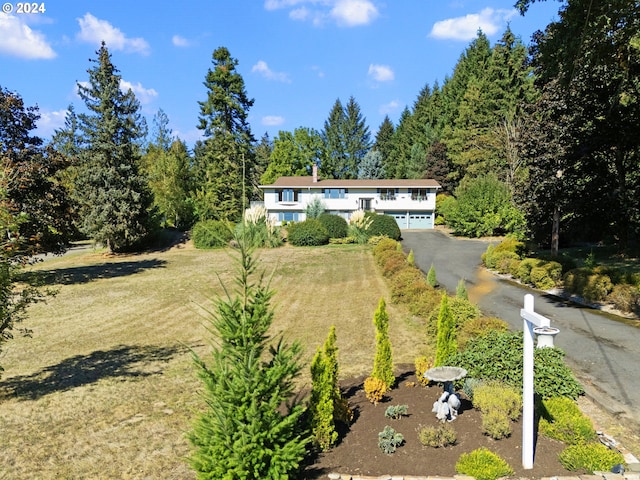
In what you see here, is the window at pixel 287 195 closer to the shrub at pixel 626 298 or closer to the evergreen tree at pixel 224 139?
the evergreen tree at pixel 224 139

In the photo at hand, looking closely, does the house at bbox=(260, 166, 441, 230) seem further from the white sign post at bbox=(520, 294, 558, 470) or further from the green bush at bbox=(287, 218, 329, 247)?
the white sign post at bbox=(520, 294, 558, 470)

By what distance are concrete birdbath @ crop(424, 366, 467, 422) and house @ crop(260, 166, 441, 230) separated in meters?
39.4

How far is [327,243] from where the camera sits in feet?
112

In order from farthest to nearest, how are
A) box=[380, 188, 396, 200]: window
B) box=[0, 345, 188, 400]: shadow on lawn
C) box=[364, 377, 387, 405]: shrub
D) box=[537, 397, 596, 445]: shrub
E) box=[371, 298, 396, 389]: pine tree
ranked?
box=[380, 188, 396, 200]: window, box=[0, 345, 188, 400]: shadow on lawn, box=[371, 298, 396, 389]: pine tree, box=[364, 377, 387, 405]: shrub, box=[537, 397, 596, 445]: shrub

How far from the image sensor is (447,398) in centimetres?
652

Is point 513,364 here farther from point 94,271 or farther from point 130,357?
point 94,271

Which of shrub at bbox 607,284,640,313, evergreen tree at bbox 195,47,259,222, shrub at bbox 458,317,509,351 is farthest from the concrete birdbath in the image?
evergreen tree at bbox 195,47,259,222

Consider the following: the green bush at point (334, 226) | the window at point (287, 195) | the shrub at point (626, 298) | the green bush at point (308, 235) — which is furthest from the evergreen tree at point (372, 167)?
the shrub at point (626, 298)

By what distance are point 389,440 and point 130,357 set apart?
25.6 ft

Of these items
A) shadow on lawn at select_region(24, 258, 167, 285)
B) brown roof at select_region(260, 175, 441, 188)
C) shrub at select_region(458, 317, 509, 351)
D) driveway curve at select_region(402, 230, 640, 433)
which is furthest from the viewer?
brown roof at select_region(260, 175, 441, 188)

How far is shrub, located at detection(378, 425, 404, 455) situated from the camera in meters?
5.68

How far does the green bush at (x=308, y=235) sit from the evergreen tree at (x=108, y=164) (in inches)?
454

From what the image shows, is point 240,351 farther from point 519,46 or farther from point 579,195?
point 519,46

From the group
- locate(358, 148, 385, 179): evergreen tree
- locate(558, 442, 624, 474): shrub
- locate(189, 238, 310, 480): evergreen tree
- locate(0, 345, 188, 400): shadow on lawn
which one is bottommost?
locate(0, 345, 188, 400): shadow on lawn
